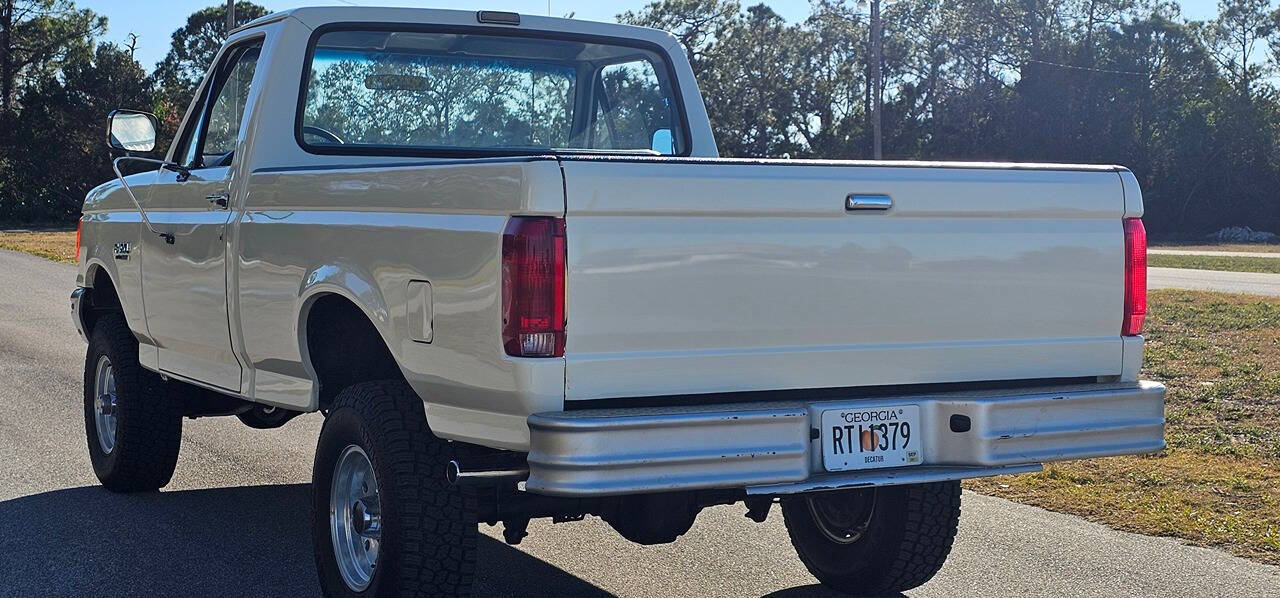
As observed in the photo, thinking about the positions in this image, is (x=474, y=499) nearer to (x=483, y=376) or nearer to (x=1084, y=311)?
(x=483, y=376)

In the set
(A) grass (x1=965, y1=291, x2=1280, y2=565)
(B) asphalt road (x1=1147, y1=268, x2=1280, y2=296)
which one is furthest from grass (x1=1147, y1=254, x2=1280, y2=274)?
(A) grass (x1=965, y1=291, x2=1280, y2=565)

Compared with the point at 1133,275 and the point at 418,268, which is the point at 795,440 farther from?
the point at 1133,275

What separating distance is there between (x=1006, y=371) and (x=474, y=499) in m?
1.65

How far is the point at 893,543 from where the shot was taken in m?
5.06

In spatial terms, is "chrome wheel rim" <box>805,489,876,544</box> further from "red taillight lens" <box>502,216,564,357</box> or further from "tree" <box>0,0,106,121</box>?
"tree" <box>0,0,106,121</box>

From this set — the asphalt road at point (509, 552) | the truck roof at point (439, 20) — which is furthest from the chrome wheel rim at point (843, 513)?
the truck roof at point (439, 20)

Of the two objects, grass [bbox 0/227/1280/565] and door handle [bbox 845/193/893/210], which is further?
grass [bbox 0/227/1280/565]

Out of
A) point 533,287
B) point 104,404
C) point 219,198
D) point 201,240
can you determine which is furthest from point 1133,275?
point 104,404

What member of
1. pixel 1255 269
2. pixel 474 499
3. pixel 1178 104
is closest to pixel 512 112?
pixel 474 499

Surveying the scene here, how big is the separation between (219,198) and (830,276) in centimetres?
258

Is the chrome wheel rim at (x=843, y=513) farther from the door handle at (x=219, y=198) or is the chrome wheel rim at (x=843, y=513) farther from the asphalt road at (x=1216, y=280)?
the asphalt road at (x=1216, y=280)

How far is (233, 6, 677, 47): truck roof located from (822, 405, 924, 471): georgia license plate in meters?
2.64

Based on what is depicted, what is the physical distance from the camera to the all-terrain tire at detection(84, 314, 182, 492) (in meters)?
6.66

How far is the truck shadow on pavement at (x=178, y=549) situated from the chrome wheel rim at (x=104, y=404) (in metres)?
0.26
